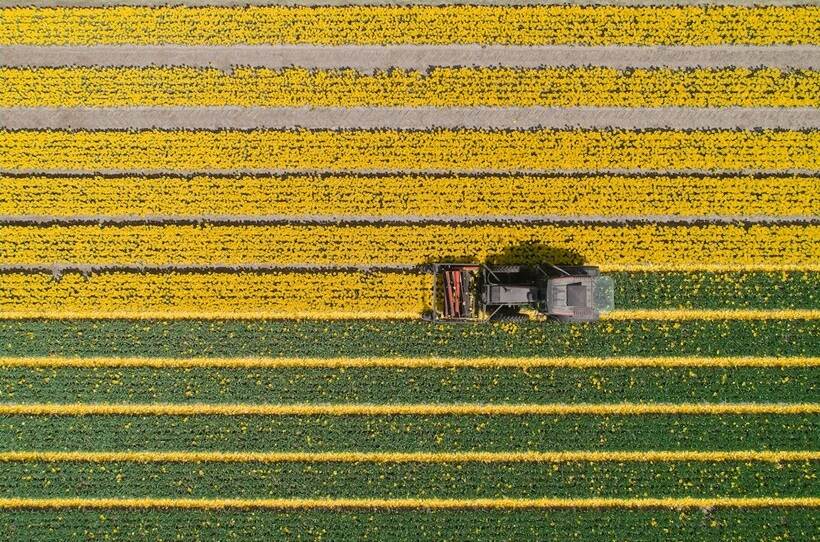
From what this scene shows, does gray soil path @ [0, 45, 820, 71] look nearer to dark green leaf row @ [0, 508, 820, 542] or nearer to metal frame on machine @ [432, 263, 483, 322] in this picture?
metal frame on machine @ [432, 263, 483, 322]

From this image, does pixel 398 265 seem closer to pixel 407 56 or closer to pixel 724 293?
pixel 407 56

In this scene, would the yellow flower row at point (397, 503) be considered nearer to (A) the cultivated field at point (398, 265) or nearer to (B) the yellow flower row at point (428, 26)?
(A) the cultivated field at point (398, 265)

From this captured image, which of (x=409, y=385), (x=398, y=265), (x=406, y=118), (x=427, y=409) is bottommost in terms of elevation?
(x=427, y=409)

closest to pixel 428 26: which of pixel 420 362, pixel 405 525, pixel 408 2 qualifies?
pixel 408 2

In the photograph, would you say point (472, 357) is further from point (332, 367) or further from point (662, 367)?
point (662, 367)

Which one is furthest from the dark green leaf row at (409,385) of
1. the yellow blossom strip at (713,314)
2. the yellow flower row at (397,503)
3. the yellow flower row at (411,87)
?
the yellow flower row at (411,87)
